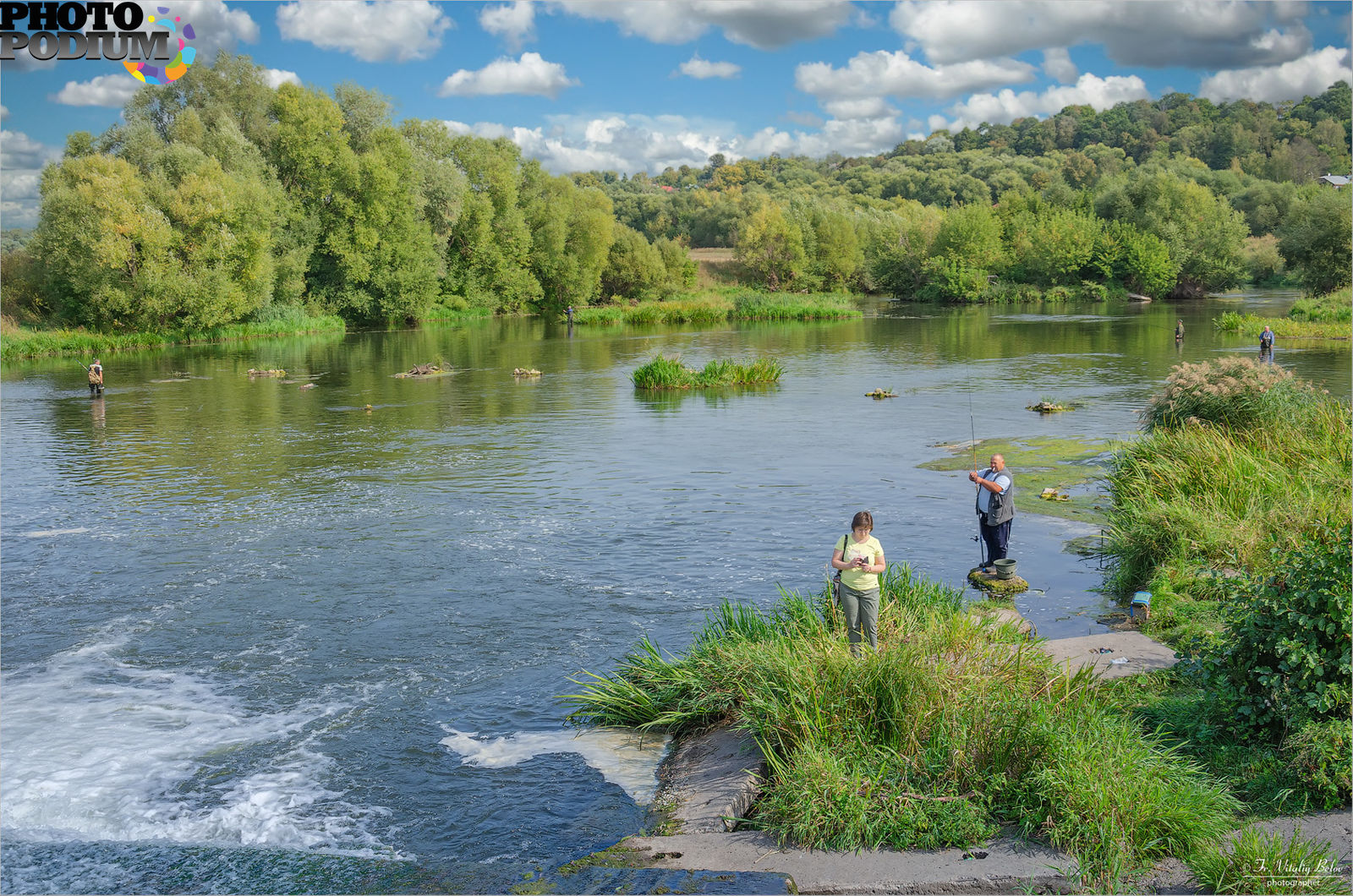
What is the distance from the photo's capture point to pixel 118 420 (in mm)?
33250

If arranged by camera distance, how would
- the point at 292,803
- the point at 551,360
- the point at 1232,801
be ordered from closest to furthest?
the point at 1232,801, the point at 292,803, the point at 551,360

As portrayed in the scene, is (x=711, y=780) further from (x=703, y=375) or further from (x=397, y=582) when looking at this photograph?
(x=703, y=375)

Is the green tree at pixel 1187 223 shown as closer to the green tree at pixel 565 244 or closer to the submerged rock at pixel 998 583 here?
the green tree at pixel 565 244

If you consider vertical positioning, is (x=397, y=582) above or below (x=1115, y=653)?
below

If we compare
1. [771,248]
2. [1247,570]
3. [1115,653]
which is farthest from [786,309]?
[1115,653]

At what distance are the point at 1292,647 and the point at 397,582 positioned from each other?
12.3 metres

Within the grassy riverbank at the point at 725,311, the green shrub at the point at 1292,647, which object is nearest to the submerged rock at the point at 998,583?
the green shrub at the point at 1292,647

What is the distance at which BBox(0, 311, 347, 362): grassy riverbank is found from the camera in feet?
181

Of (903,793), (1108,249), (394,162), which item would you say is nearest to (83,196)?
(394,162)

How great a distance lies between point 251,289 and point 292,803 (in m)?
61.7

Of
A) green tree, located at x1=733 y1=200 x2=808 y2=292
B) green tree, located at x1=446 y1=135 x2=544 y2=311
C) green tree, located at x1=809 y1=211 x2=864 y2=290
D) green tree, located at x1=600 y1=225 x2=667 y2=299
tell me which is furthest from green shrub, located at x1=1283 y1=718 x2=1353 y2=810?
green tree, located at x1=809 y1=211 x2=864 y2=290

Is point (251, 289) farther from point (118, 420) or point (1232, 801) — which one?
point (1232, 801)

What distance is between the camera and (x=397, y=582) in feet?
52.6

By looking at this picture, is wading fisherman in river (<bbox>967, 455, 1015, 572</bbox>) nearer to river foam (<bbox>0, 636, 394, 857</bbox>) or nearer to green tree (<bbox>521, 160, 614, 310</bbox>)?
river foam (<bbox>0, 636, 394, 857</bbox>)
